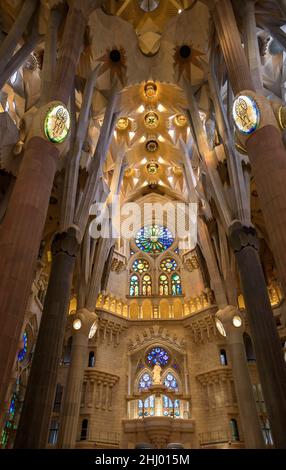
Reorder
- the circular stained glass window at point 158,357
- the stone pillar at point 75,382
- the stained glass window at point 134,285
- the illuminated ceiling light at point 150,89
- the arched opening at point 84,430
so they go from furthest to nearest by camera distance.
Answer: the stained glass window at point 134,285
the circular stained glass window at point 158,357
the illuminated ceiling light at point 150,89
the arched opening at point 84,430
the stone pillar at point 75,382

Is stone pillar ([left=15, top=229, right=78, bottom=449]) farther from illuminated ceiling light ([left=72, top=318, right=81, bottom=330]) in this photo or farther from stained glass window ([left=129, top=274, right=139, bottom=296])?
stained glass window ([left=129, top=274, right=139, bottom=296])

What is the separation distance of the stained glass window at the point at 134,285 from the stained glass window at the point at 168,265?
7.55 ft

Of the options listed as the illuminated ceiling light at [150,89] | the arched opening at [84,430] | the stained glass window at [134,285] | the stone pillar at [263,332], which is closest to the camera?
the stone pillar at [263,332]

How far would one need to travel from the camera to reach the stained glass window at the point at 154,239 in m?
26.9

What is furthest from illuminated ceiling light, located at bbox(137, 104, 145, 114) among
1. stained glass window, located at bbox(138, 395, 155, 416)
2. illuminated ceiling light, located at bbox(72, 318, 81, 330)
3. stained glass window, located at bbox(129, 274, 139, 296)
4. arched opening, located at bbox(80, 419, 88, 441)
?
arched opening, located at bbox(80, 419, 88, 441)

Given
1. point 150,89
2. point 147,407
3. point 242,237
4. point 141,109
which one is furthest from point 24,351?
point 150,89

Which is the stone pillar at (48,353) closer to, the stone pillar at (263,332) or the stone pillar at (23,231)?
the stone pillar at (23,231)

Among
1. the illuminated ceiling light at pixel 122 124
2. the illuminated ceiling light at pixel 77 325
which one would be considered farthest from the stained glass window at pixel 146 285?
the illuminated ceiling light at pixel 122 124

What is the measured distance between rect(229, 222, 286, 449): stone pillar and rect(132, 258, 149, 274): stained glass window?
13.6 meters

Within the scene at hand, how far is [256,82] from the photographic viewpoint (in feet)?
32.3

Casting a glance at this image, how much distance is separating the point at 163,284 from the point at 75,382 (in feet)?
37.1

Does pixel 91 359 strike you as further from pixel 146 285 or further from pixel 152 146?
pixel 152 146

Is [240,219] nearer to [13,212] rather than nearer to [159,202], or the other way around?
[13,212]
